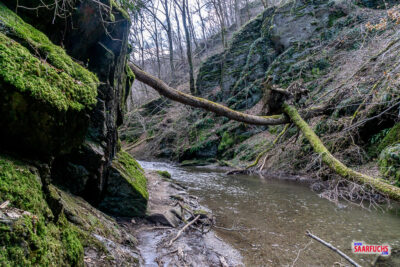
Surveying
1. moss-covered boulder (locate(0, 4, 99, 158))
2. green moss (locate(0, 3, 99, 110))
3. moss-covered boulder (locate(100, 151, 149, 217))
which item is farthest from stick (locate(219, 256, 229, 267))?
green moss (locate(0, 3, 99, 110))

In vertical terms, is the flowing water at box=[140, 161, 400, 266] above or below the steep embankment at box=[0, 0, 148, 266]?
below

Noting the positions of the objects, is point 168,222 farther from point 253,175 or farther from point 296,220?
point 253,175

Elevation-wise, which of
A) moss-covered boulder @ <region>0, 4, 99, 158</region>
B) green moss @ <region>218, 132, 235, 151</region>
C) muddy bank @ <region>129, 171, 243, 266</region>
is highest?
moss-covered boulder @ <region>0, 4, 99, 158</region>

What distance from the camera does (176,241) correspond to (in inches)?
135

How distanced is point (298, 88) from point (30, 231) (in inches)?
277

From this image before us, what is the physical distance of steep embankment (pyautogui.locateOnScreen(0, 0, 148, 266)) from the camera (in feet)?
4.41

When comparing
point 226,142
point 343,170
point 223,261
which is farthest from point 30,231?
point 226,142

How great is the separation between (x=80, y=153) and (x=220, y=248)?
2.49 meters

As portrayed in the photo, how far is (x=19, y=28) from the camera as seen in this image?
6.38 ft

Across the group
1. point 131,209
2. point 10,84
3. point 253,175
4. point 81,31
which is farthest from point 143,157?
point 10,84

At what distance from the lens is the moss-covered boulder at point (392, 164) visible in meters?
4.71

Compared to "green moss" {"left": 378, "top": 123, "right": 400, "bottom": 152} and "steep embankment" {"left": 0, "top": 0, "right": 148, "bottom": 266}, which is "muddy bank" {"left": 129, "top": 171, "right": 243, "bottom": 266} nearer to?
"steep embankment" {"left": 0, "top": 0, "right": 148, "bottom": 266}

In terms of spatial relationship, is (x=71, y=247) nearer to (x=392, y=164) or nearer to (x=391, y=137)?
(x=392, y=164)

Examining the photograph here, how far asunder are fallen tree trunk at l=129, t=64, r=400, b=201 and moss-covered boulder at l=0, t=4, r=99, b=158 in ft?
10.1
